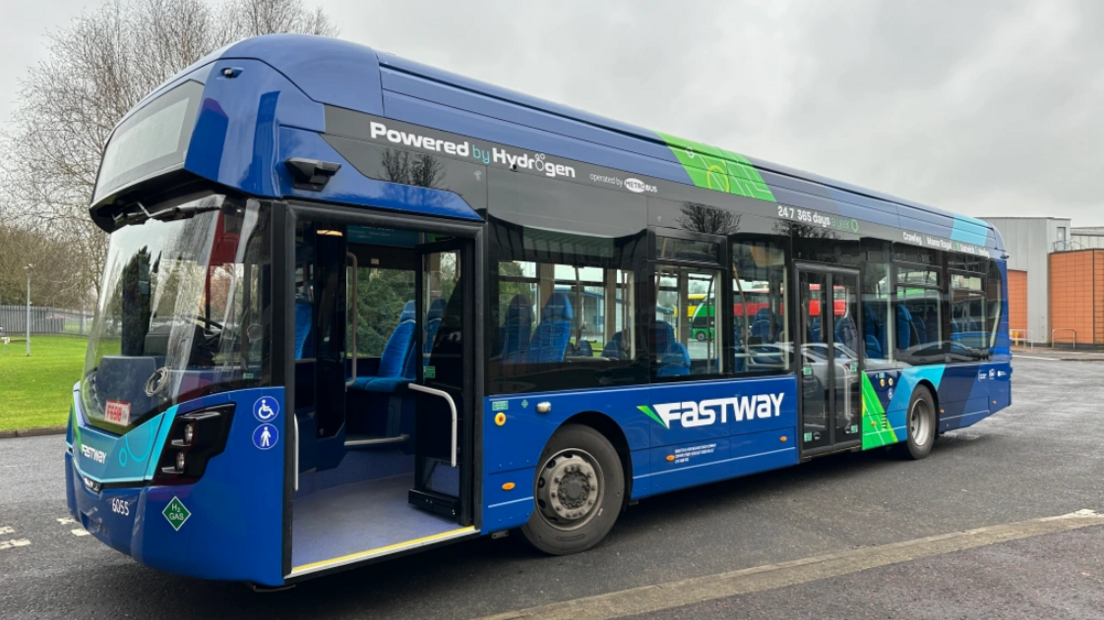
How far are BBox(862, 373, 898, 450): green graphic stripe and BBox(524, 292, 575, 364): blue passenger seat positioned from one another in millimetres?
Result: 4498

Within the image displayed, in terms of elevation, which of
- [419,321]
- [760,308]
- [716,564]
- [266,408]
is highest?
[760,308]

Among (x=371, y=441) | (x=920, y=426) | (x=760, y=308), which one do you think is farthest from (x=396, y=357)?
(x=920, y=426)

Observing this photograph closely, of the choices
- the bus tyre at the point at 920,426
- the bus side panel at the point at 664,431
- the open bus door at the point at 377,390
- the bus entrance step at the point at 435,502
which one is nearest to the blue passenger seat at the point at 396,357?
the open bus door at the point at 377,390

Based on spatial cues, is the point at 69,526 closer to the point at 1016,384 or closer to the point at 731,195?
the point at 731,195

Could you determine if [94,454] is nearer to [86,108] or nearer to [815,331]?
[815,331]

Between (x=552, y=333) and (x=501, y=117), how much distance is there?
1.54m

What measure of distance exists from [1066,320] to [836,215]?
37627mm

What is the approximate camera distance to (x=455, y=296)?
15.4 ft

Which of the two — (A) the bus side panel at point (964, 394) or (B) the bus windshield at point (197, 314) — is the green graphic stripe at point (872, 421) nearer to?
(A) the bus side panel at point (964, 394)

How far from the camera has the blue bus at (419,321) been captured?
363 centimetres

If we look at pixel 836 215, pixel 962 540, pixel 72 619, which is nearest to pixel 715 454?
pixel 962 540

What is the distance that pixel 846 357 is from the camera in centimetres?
776

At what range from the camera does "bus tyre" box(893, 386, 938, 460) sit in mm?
8875

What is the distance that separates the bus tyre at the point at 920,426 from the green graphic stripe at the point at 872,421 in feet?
2.31
